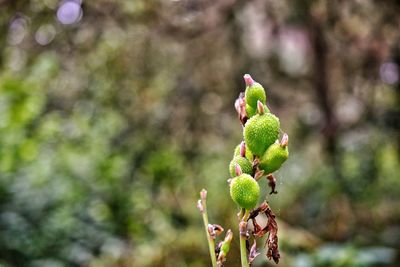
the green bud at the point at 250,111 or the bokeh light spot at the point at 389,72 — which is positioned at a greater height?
the bokeh light spot at the point at 389,72

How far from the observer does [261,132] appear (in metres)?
0.55

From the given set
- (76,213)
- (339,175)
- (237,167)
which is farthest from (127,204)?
(237,167)

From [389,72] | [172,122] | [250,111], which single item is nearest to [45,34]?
[172,122]

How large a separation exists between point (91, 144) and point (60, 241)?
4.65ft

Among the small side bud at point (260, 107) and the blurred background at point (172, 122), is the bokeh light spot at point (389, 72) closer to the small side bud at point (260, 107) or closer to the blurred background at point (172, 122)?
the blurred background at point (172, 122)

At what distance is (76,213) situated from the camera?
3.52 meters

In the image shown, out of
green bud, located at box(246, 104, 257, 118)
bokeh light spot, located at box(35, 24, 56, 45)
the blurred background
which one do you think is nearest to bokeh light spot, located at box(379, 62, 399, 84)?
the blurred background

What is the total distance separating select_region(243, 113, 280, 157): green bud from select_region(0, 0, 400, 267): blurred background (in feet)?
5.97

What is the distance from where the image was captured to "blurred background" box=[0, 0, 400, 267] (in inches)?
114

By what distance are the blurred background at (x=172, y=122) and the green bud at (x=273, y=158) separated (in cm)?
182

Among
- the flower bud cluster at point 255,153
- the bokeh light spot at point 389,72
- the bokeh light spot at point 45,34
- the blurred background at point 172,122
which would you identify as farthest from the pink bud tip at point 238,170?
the bokeh light spot at point 389,72

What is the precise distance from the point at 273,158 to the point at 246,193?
42 millimetres

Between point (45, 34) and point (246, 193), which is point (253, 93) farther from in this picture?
point (45, 34)

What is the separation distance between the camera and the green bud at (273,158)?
1.79ft
